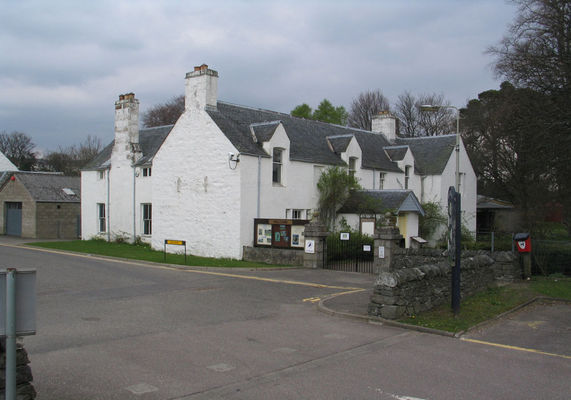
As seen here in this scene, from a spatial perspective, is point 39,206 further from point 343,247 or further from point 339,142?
point 343,247

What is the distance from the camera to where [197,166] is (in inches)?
1011

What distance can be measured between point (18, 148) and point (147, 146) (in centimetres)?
5380

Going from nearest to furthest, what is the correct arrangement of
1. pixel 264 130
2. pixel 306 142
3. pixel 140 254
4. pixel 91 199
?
pixel 140 254
pixel 264 130
pixel 306 142
pixel 91 199

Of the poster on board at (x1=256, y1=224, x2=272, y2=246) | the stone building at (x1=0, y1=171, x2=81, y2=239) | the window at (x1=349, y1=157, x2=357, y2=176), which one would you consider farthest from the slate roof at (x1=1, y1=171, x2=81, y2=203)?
the window at (x1=349, y1=157, x2=357, y2=176)

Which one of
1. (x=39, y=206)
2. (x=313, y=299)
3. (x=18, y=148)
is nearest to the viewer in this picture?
(x=313, y=299)

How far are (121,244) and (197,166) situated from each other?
894 cm

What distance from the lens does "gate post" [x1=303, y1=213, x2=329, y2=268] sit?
21.8m

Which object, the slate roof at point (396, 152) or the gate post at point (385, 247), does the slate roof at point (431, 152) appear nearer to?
the slate roof at point (396, 152)

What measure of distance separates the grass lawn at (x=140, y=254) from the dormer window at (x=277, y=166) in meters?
4.89

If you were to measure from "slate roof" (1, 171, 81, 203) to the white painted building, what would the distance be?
370 centimetres

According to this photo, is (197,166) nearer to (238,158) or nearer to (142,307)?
(238,158)

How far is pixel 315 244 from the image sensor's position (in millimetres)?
21719

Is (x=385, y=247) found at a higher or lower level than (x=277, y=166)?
lower

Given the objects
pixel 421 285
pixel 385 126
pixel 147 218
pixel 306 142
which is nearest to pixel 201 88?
pixel 306 142
